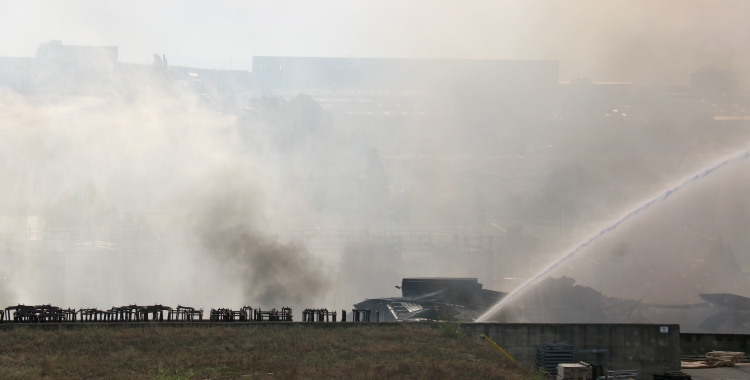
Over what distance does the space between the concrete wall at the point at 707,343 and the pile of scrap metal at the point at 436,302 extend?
800 cm

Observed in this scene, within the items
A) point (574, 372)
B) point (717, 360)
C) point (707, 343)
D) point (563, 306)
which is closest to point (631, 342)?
point (574, 372)

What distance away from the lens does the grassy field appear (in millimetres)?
14711

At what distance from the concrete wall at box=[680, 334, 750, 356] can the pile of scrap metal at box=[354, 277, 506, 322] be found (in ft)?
26.2

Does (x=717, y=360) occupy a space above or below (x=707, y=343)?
below

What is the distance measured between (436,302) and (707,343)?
1087 centimetres

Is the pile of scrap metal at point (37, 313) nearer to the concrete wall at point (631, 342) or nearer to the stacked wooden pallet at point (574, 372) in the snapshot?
the concrete wall at point (631, 342)

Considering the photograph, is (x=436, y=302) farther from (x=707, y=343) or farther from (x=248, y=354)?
(x=248, y=354)

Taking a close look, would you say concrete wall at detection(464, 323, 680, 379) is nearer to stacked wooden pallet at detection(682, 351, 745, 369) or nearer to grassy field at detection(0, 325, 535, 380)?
stacked wooden pallet at detection(682, 351, 745, 369)

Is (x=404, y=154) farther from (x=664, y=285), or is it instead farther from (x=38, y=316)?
(x=38, y=316)

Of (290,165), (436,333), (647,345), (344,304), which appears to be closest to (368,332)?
(436,333)

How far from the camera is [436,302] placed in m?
28.2

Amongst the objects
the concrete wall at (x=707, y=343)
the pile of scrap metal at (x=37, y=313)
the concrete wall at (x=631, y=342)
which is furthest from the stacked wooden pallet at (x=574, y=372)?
the pile of scrap metal at (x=37, y=313)

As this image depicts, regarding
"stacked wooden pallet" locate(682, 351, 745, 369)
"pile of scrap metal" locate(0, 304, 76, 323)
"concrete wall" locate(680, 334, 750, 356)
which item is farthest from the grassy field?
"concrete wall" locate(680, 334, 750, 356)

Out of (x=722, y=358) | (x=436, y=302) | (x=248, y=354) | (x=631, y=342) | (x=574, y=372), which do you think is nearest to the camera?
(x=248, y=354)
